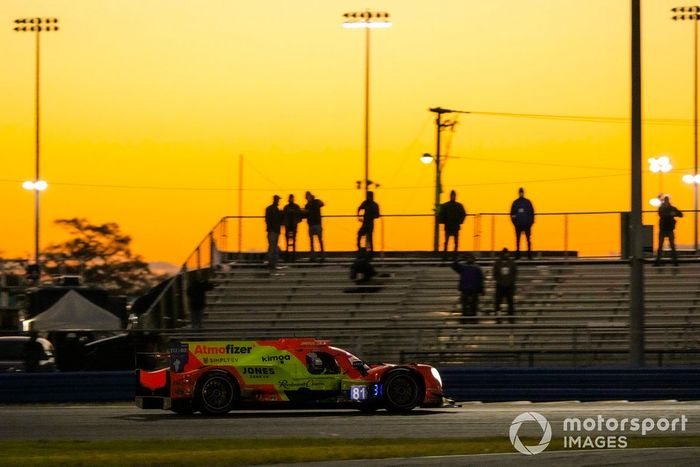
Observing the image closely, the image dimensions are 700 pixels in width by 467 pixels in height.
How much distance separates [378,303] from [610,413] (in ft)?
38.8

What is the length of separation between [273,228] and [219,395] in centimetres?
1202

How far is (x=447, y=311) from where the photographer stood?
2853cm

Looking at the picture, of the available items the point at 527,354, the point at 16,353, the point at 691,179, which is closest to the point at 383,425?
the point at 527,354

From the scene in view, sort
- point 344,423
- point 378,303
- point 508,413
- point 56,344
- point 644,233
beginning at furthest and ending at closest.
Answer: point 378,303, point 56,344, point 644,233, point 508,413, point 344,423

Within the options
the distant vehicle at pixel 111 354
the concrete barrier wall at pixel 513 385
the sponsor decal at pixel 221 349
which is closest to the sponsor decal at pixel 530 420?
the concrete barrier wall at pixel 513 385

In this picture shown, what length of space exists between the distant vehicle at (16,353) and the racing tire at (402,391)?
788cm

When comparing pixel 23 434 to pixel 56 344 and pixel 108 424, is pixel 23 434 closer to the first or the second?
pixel 108 424

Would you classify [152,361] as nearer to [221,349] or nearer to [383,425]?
[221,349]

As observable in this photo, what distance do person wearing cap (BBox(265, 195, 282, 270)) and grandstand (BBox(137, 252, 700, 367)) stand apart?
358 mm

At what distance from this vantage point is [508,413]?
1862 cm

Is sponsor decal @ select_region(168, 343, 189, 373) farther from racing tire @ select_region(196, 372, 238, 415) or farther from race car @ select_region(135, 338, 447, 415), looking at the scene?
racing tire @ select_region(196, 372, 238, 415)

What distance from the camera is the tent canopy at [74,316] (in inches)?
1422

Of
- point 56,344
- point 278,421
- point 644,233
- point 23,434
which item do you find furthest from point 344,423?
point 56,344

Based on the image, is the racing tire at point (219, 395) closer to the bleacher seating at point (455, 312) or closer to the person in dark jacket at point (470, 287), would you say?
the bleacher seating at point (455, 312)
